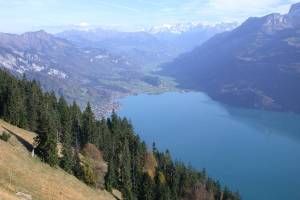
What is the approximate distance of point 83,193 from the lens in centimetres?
6075

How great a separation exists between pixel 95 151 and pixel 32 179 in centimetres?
5042

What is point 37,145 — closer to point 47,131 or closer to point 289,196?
point 47,131

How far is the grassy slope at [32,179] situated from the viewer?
149ft

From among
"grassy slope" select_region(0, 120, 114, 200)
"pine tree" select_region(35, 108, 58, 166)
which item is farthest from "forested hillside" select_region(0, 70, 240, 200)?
"grassy slope" select_region(0, 120, 114, 200)

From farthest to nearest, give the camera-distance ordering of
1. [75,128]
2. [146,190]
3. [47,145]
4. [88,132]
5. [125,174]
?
[75,128] → [88,132] → [146,190] → [125,174] → [47,145]

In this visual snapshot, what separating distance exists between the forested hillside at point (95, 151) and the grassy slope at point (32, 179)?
332 centimetres

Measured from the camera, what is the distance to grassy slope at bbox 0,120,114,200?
45.5 metres

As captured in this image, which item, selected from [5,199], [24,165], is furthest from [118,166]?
[5,199]

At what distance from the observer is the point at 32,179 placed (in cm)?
5116

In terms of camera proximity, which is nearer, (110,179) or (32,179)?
(32,179)

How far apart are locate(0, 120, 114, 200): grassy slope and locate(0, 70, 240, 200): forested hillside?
10.9 ft

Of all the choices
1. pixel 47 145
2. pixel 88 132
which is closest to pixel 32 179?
pixel 47 145

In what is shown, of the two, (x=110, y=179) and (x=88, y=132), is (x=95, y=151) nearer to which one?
(x=88, y=132)

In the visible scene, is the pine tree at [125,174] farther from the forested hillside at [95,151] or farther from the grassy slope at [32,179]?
the grassy slope at [32,179]
